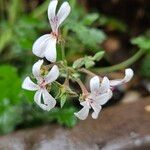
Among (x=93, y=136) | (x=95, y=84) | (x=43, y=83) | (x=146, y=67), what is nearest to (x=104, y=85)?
(x=95, y=84)

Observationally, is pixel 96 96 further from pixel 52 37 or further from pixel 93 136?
pixel 93 136

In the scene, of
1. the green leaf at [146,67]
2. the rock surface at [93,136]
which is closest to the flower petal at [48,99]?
the rock surface at [93,136]

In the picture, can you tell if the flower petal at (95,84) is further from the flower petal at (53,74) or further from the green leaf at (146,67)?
the green leaf at (146,67)

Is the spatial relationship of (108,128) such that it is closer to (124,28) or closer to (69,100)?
(69,100)

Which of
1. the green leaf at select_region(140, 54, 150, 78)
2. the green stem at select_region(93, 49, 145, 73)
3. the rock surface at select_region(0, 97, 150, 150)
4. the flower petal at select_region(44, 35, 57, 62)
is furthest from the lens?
the green leaf at select_region(140, 54, 150, 78)

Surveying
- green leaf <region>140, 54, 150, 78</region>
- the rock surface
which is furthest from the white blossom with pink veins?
green leaf <region>140, 54, 150, 78</region>

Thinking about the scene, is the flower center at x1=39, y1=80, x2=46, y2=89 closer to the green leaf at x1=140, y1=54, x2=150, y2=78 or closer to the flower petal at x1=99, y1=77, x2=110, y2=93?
the flower petal at x1=99, y1=77, x2=110, y2=93
